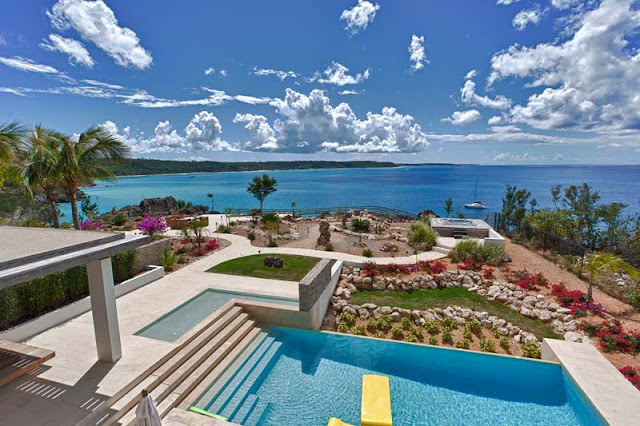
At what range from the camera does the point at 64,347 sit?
6.91 m

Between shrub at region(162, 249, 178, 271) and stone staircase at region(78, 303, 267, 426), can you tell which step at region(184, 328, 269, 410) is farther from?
shrub at region(162, 249, 178, 271)

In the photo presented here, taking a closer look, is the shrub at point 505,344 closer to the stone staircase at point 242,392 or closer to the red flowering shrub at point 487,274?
the red flowering shrub at point 487,274

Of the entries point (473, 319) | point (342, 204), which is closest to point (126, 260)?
point (473, 319)

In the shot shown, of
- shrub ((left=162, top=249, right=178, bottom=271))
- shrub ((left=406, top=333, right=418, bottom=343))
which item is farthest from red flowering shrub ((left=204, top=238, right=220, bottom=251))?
shrub ((left=406, top=333, right=418, bottom=343))

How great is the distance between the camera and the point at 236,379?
655 cm

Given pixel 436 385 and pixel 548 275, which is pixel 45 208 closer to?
pixel 436 385

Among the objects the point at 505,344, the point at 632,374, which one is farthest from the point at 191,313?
the point at 632,374

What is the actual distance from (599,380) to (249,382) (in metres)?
7.23

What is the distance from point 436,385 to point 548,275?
9.43 meters

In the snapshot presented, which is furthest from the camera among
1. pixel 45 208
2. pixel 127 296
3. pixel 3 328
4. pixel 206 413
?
pixel 45 208

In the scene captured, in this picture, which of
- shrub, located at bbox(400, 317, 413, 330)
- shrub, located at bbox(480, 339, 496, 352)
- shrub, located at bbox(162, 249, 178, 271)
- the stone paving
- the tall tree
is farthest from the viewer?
the tall tree

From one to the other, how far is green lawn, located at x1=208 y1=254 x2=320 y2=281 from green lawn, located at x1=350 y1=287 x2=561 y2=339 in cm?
287

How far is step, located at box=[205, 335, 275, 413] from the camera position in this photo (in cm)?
583

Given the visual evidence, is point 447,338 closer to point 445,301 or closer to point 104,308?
point 445,301
